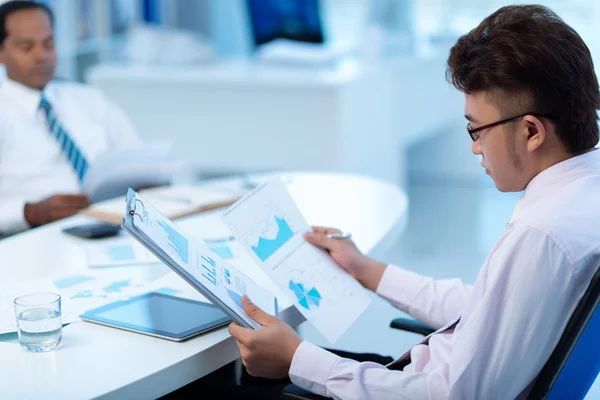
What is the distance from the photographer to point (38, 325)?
1.26 meters

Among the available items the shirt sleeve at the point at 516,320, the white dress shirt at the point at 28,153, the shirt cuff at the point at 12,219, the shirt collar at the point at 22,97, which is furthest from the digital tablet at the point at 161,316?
the shirt collar at the point at 22,97

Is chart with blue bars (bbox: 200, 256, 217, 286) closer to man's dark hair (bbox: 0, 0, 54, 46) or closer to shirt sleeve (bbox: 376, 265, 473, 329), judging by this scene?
shirt sleeve (bbox: 376, 265, 473, 329)

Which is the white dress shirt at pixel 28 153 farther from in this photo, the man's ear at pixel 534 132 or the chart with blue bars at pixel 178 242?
the man's ear at pixel 534 132

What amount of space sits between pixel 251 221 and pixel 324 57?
2757 millimetres

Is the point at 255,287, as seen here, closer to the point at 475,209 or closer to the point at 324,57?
the point at 324,57

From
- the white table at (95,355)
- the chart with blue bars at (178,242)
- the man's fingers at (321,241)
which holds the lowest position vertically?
the white table at (95,355)

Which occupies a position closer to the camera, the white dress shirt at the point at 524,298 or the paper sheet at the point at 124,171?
the white dress shirt at the point at 524,298

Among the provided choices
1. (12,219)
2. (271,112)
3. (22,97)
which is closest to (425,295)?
(12,219)

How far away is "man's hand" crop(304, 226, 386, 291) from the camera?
1.65 metres

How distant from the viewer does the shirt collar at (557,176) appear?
1205 mm

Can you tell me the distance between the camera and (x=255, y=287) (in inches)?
58.1

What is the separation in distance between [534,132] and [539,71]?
0.09 meters

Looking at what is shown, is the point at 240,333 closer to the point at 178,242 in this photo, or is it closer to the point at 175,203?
the point at 178,242

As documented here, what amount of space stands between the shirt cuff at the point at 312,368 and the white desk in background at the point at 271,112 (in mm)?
2545
